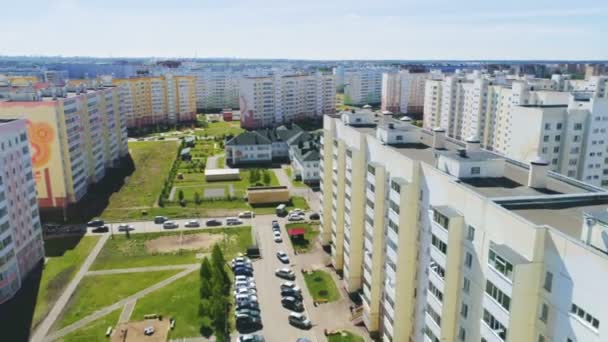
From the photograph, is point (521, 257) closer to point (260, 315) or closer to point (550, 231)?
point (550, 231)

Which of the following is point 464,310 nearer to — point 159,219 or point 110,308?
point 110,308

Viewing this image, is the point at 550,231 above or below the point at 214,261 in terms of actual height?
above

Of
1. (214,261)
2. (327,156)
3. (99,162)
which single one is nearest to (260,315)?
(214,261)

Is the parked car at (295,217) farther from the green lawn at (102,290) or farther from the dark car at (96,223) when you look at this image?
the dark car at (96,223)

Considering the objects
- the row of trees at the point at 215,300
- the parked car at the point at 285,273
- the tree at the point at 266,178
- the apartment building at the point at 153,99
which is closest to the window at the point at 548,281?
the row of trees at the point at 215,300

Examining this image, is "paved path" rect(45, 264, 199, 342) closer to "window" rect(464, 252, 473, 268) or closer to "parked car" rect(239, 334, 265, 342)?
"parked car" rect(239, 334, 265, 342)

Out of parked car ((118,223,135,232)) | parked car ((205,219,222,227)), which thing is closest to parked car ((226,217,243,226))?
parked car ((205,219,222,227))
